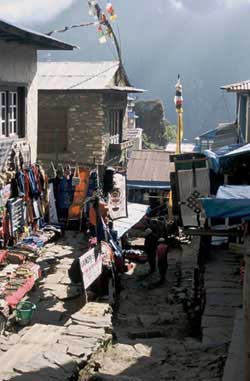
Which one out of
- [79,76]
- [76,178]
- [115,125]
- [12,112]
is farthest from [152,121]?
[12,112]

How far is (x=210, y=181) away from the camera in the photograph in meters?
10.2

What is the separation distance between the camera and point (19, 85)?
54.5 feet

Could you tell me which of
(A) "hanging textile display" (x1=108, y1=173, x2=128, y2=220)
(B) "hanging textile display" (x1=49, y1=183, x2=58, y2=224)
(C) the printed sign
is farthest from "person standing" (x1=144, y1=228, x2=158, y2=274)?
(C) the printed sign

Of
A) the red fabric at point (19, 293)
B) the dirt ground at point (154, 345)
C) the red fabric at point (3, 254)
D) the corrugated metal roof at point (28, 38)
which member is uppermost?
the corrugated metal roof at point (28, 38)

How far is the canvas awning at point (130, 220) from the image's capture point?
705 inches

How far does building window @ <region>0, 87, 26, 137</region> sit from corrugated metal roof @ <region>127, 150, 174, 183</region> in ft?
27.9

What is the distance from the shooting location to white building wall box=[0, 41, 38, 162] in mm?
15461

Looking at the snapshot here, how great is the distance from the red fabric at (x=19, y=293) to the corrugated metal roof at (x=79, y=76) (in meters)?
12.2

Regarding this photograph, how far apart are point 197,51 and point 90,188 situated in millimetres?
125620

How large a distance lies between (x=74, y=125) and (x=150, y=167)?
12.1ft

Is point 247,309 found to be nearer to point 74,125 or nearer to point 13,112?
point 13,112

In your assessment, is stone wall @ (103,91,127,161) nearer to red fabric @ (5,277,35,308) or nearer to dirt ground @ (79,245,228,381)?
dirt ground @ (79,245,228,381)

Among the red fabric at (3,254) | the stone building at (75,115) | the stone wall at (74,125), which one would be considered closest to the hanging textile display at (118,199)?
the red fabric at (3,254)

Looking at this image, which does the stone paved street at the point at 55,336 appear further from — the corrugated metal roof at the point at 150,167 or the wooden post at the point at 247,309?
the corrugated metal roof at the point at 150,167
